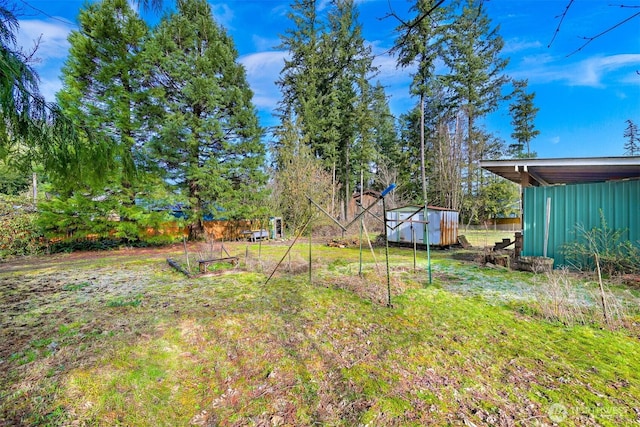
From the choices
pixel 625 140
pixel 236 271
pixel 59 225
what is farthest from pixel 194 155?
pixel 625 140

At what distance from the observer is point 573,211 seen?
558 centimetres

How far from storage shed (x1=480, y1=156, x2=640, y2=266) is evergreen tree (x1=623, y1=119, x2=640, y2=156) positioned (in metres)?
29.4

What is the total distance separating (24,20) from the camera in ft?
7.17

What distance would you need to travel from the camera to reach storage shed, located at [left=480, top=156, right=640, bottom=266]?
5.05 meters

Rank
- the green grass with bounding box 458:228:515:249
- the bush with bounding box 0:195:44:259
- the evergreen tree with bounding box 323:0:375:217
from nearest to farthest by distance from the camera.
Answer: the bush with bounding box 0:195:44:259 < the green grass with bounding box 458:228:515:249 < the evergreen tree with bounding box 323:0:375:217

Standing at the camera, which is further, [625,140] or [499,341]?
[625,140]

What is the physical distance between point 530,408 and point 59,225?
11850 mm

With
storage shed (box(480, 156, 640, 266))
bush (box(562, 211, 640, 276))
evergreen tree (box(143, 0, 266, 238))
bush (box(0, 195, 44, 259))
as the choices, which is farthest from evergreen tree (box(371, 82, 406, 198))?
bush (box(0, 195, 44, 259))

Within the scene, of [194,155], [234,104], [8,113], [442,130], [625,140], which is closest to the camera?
[8,113]

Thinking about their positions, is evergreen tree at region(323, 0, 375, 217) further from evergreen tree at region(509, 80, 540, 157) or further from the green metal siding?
the green metal siding

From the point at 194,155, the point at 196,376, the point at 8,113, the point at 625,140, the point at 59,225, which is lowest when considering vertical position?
the point at 196,376

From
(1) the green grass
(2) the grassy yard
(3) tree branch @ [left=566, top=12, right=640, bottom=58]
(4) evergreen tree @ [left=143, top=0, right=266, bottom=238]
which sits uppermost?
(4) evergreen tree @ [left=143, top=0, right=266, bottom=238]

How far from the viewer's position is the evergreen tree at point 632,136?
81.3 ft

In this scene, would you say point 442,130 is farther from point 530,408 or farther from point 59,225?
point 59,225
